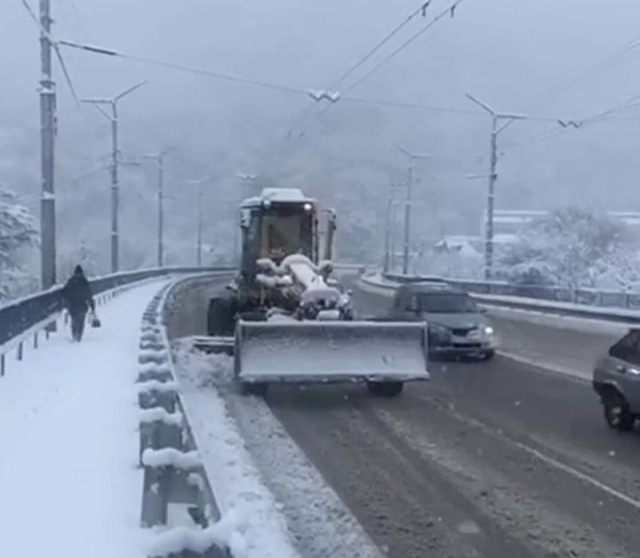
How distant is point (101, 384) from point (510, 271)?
72.4 meters

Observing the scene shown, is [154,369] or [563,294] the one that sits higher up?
[154,369]

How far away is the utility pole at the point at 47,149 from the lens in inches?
1035

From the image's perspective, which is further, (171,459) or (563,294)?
(563,294)

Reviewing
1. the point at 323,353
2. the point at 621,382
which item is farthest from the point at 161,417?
the point at 323,353

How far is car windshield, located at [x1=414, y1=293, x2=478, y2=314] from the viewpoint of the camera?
2512cm

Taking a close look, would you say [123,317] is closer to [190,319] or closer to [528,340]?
[190,319]

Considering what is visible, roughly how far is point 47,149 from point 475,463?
18.1 metres

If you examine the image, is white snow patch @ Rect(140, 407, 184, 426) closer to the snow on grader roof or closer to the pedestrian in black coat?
the snow on grader roof

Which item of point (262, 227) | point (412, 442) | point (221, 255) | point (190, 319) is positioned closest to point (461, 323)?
point (262, 227)

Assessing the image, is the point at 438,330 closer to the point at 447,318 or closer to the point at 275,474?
the point at 447,318

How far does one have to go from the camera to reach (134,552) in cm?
689

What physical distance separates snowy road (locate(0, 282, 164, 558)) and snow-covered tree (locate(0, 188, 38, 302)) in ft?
159

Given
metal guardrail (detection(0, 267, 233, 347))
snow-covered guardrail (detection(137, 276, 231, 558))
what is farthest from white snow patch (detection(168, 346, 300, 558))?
metal guardrail (detection(0, 267, 233, 347))

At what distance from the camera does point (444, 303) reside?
25406mm
